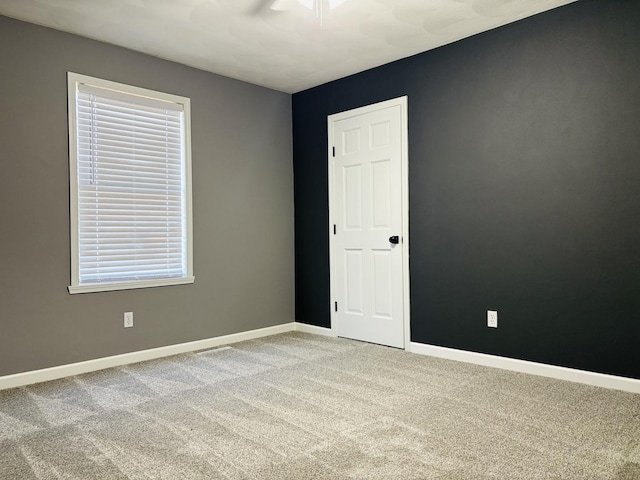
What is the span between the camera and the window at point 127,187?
3.54 m

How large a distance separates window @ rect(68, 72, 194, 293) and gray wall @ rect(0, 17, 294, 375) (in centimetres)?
9

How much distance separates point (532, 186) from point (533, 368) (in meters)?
1.31

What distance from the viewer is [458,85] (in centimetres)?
372

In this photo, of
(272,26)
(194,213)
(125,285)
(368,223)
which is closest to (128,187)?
(194,213)

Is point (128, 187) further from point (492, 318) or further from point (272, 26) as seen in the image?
point (492, 318)

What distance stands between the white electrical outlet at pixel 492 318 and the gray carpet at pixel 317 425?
352 millimetres

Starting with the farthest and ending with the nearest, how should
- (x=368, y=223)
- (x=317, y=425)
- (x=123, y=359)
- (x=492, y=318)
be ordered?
(x=368, y=223)
(x=123, y=359)
(x=492, y=318)
(x=317, y=425)

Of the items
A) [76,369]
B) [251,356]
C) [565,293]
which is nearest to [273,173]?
[251,356]

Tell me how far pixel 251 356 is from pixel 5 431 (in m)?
1.85

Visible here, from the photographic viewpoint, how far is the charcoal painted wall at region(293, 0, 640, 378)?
2.96 m

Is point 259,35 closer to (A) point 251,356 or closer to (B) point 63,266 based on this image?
(B) point 63,266

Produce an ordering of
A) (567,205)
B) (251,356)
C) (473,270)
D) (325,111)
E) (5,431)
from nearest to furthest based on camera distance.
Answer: (5,431), (567,205), (473,270), (251,356), (325,111)

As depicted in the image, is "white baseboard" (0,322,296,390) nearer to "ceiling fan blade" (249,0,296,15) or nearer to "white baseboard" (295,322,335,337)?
"white baseboard" (295,322,335,337)

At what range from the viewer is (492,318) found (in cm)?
353
